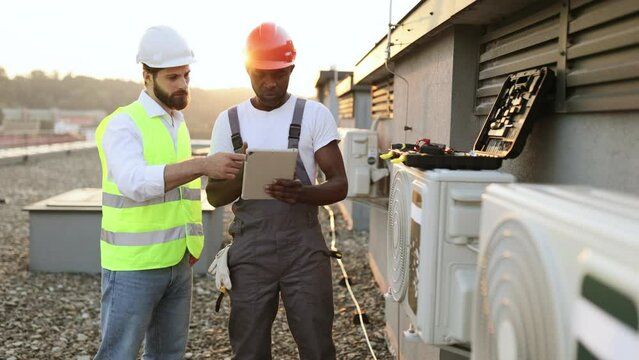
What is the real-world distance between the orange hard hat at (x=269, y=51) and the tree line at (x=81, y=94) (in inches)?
2864

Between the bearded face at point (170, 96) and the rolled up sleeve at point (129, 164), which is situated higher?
the bearded face at point (170, 96)

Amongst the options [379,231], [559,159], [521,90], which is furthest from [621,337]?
[379,231]

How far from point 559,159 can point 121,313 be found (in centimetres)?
202

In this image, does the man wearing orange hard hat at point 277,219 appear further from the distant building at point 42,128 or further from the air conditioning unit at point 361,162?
the distant building at point 42,128

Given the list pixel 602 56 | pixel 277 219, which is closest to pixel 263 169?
pixel 277 219

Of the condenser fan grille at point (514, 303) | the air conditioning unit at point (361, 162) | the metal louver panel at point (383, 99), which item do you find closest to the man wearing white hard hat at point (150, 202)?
the condenser fan grille at point (514, 303)

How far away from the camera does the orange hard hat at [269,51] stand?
303cm

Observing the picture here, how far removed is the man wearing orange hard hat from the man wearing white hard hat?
22 cm

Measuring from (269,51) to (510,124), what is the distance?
3.98 feet

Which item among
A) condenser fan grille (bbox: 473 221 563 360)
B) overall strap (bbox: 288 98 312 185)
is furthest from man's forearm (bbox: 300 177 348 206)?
condenser fan grille (bbox: 473 221 563 360)

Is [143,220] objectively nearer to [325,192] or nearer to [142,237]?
[142,237]

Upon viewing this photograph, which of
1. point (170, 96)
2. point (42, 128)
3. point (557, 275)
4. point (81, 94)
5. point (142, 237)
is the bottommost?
point (142, 237)

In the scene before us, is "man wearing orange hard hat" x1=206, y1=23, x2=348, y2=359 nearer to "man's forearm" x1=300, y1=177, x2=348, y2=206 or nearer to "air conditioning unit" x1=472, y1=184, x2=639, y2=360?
"man's forearm" x1=300, y1=177, x2=348, y2=206

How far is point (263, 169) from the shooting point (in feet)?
9.43
